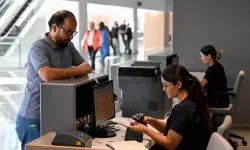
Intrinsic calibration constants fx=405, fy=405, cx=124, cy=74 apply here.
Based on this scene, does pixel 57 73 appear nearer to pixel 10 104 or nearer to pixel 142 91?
pixel 142 91

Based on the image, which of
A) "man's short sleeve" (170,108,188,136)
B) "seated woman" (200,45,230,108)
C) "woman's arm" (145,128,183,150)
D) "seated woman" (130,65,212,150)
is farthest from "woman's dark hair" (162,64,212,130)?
"seated woman" (200,45,230,108)

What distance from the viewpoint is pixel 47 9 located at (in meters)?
12.4

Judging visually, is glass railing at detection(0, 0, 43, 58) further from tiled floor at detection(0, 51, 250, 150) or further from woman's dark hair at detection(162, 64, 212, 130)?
woman's dark hair at detection(162, 64, 212, 130)

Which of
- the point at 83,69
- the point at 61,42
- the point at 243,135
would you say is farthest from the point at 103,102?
the point at 243,135

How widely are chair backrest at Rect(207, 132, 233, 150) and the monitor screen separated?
83 centimetres

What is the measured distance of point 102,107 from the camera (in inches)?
118

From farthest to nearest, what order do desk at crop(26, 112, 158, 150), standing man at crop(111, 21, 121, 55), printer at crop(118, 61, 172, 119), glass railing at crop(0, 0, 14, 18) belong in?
standing man at crop(111, 21, 121, 55) < glass railing at crop(0, 0, 14, 18) < printer at crop(118, 61, 172, 119) < desk at crop(26, 112, 158, 150)

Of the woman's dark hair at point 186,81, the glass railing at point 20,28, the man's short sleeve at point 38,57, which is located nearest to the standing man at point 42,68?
the man's short sleeve at point 38,57

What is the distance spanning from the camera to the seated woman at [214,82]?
17.1ft

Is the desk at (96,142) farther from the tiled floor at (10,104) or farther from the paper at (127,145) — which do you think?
the tiled floor at (10,104)

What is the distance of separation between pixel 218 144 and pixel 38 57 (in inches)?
51.2

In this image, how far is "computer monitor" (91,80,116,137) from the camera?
286 cm

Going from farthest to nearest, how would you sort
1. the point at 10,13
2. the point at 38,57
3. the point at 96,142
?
the point at 10,13 < the point at 96,142 < the point at 38,57

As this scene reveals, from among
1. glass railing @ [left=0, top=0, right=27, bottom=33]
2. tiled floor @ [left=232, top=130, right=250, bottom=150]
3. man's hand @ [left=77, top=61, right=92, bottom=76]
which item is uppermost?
glass railing @ [left=0, top=0, right=27, bottom=33]
